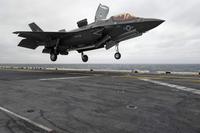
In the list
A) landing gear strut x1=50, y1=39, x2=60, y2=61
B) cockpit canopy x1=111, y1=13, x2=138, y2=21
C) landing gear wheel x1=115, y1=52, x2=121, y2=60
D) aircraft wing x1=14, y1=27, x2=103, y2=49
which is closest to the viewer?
cockpit canopy x1=111, y1=13, x2=138, y2=21

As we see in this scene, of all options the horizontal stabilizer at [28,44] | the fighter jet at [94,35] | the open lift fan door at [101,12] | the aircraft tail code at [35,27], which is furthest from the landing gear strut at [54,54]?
the open lift fan door at [101,12]

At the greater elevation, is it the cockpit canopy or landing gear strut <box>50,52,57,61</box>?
the cockpit canopy

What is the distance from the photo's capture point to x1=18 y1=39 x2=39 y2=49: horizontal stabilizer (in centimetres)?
2519

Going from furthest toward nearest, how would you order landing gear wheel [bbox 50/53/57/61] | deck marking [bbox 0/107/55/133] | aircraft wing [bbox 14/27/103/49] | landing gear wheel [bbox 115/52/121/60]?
landing gear wheel [bbox 50/53/57/61] < aircraft wing [bbox 14/27/103/49] < landing gear wheel [bbox 115/52/121/60] < deck marking [bbox 0/107/55/133]

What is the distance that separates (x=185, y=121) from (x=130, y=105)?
7.20ft

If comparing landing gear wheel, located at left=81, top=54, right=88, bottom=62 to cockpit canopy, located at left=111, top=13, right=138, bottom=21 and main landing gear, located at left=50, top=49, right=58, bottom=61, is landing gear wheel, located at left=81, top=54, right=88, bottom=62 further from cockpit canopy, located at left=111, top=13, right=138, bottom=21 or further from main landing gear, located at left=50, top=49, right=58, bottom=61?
cockpit canopy, located at left=111, top=13, right=138, bottom=21

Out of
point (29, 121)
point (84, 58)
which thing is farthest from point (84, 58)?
point (29, 121)

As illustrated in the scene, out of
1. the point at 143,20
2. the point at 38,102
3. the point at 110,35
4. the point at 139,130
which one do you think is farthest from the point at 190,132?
the point at 110,35

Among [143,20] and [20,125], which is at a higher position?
[143,20]

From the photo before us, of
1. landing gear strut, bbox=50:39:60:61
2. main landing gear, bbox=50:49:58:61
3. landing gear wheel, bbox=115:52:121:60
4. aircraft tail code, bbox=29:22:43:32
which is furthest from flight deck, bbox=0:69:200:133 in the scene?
aircraft tail code, bbox=29:22:43:32

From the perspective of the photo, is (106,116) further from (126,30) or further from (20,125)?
(126,30)

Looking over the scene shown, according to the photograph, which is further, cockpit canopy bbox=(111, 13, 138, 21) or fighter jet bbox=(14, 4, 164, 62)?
cockpit canopy bbox=(111, 13, 138, 21)

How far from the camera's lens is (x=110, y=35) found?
63.3 ft

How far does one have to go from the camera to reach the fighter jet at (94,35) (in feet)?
57.6
